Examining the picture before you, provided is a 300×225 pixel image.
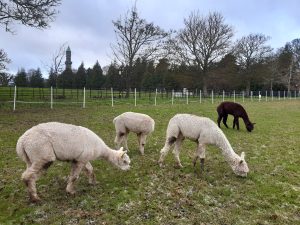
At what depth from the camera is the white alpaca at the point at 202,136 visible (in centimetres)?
840

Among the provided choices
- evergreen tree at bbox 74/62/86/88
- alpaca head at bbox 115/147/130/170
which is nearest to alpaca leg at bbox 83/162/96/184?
alpaca head at bbox 115/147/130/170

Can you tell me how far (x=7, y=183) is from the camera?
7488 mm

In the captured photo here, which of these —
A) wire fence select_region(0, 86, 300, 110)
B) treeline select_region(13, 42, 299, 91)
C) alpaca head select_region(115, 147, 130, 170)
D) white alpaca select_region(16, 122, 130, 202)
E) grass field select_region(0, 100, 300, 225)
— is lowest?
grass field select_region(0, 100, 300, 225)

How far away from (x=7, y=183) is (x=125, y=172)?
8.86ft

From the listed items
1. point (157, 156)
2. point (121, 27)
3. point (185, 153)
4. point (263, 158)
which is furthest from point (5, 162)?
→ point (121, 27)

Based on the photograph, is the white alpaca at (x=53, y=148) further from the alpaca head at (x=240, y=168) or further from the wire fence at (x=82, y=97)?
the wire fence at (x=82, y=97)

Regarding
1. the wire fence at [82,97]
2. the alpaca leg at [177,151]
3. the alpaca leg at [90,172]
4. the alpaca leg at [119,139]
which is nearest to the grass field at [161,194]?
the alpaca leg at [90,172]

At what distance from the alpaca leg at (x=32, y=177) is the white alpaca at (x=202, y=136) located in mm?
3564

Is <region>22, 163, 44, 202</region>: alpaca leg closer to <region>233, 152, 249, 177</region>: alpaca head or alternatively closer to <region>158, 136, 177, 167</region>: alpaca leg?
<region>158, 136, 177, 167</region>: alpaca leg

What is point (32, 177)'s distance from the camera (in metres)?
6.38

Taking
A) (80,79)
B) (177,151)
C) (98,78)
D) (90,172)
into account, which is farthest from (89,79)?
(90,172)

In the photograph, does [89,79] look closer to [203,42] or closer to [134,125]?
[203,42]

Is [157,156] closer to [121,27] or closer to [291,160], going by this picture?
[291,160]

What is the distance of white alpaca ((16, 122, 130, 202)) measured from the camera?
6344 millimetres
